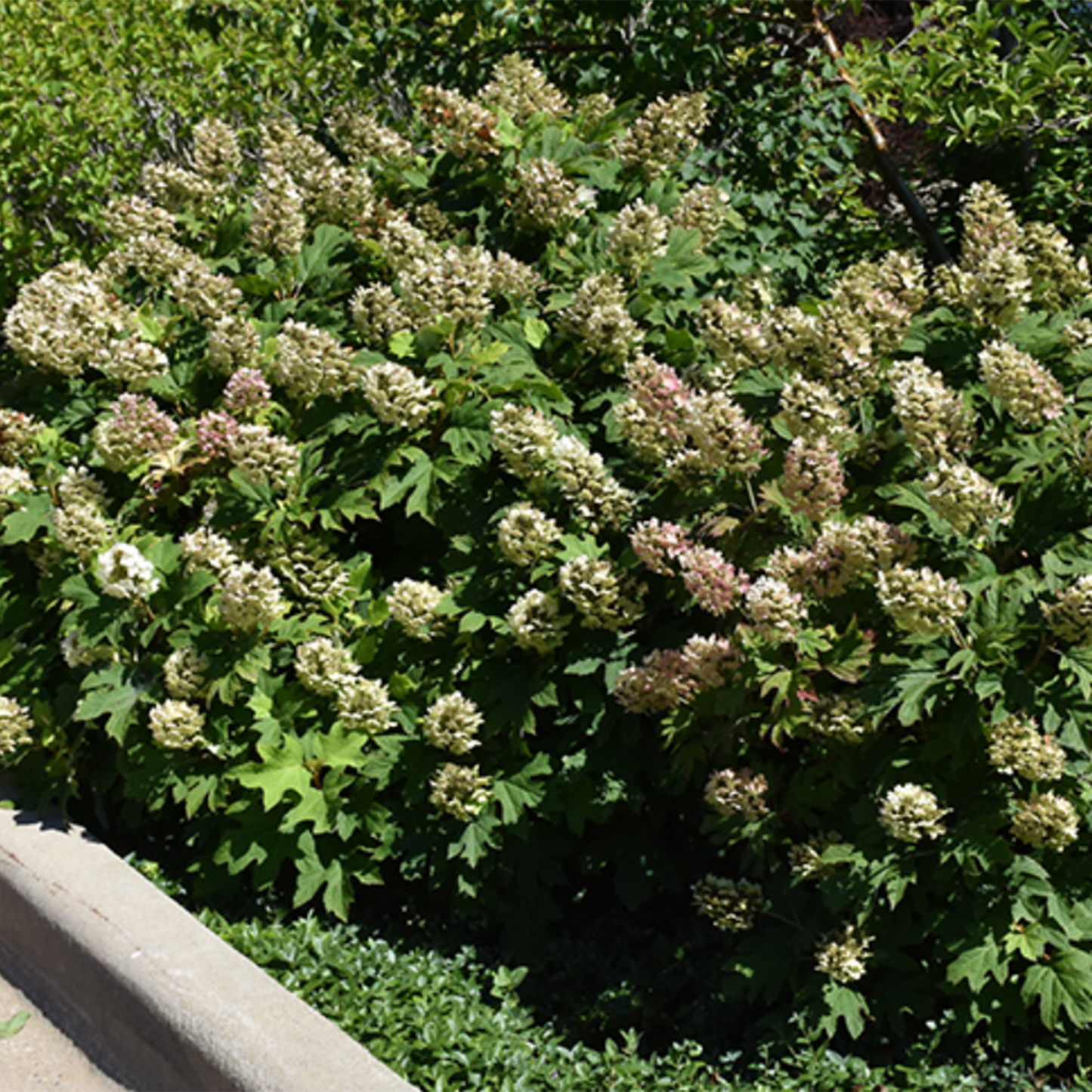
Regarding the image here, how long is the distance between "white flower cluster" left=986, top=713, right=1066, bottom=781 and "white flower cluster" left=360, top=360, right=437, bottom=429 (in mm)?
1852

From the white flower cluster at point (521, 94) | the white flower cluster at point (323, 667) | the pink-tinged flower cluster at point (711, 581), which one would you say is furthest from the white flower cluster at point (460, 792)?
the white flower cluster at point (521, 94)

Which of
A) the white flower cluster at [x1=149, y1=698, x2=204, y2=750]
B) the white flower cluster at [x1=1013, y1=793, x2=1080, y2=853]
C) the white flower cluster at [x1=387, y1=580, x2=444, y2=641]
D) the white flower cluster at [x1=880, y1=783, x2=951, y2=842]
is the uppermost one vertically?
the white flower cluster at [x1=1013, y1=793, x2=1080, y2=853]

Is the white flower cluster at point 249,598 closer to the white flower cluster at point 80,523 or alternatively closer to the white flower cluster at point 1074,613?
the white flower cluster at point 80,523

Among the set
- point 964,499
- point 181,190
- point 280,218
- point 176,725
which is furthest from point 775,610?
point 181,190

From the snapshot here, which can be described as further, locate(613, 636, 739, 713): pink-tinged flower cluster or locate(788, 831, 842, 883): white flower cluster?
locate(613, 636, 739, 713): pink-tinged flower cluster

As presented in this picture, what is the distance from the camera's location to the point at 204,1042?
341 centimetres

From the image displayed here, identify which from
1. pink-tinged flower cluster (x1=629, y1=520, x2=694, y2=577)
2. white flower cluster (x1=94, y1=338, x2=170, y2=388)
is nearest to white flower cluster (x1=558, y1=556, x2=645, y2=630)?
pink-tinged flower cluster (x1=629, y1=520, x2=694, y2=577)

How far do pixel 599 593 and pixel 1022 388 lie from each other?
1.14 meters

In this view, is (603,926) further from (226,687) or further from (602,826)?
(226,687)

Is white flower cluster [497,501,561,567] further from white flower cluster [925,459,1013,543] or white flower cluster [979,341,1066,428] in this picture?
white flower cluster [979,341,1066,428]

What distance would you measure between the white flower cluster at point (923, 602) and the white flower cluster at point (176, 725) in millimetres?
1954

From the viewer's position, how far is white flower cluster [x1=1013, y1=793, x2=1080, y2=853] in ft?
10.2

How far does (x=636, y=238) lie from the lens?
449cm

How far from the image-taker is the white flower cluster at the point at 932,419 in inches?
138
